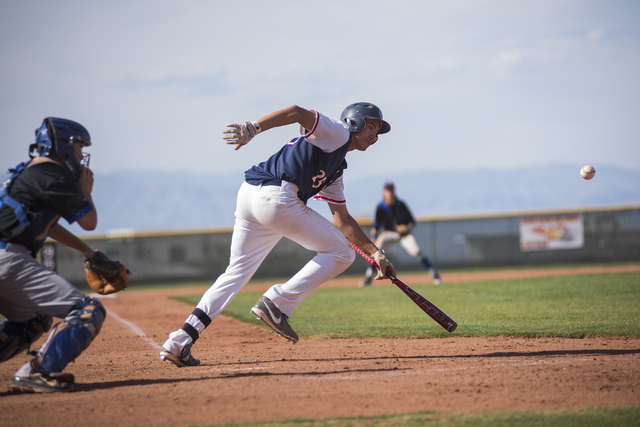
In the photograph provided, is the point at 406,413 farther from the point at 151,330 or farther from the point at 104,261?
the point at 151,330

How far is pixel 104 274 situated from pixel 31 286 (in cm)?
50

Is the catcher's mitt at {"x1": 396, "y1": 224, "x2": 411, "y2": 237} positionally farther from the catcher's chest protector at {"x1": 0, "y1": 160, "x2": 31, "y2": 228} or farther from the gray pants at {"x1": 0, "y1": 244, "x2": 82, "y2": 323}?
the catcher's chest protector at {"x1": 0, "y1": 160, "x2": 31, "y2": 228}

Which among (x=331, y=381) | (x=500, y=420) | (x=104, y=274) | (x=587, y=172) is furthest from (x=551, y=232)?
(x=104, y=274)

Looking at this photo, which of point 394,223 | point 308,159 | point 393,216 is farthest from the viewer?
point 394,223

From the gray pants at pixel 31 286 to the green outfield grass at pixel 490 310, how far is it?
11.2 feet

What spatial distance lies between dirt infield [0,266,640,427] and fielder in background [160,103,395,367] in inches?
18.9

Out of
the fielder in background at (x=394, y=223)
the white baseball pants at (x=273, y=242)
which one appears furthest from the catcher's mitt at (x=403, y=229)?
the white baseball pants at (x=273, y=242)

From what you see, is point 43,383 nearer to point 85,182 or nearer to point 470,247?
point 85,182

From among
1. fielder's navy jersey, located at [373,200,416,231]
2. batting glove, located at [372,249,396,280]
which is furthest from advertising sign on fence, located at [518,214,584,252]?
batting glove, located at [372,249,396,280]

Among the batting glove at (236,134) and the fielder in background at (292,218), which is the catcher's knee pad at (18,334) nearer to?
the fielder in background at (292,218)

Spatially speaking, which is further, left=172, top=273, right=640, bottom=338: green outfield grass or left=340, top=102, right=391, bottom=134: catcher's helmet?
left=172, top=273, right=640, bottom=338: green outfield grass

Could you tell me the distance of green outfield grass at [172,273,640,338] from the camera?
261 inches

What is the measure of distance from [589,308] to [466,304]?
6.20ft

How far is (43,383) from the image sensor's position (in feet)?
13.1
